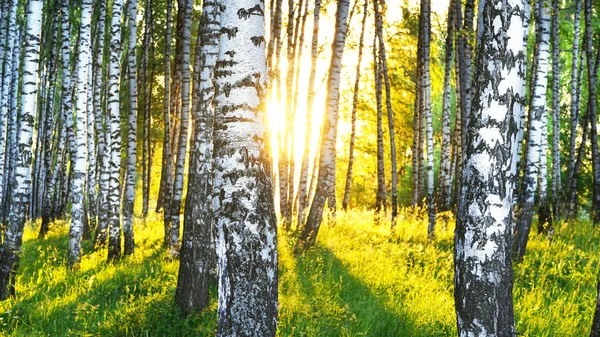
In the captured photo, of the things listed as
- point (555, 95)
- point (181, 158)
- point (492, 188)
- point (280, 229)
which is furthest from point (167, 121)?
point (492, 188)

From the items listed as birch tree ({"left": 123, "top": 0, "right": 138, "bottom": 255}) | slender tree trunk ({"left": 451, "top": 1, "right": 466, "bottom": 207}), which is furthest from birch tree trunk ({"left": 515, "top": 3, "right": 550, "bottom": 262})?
birch tree ({"left": 123, "top": 0, "right": 138, "bottom": 255})

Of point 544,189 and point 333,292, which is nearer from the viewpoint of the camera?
point 333,292

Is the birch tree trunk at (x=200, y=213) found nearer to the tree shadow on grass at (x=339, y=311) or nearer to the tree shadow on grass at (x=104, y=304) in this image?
the tree shadow on grass at (x=104, y=304)

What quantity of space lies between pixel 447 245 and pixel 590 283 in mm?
3230

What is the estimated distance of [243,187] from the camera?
378cm

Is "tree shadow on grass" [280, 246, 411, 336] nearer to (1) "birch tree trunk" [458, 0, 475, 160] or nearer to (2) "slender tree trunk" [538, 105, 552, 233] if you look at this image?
(1) "birch tree trunk" [458, 0, 475, 160]

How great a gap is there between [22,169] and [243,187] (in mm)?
5075

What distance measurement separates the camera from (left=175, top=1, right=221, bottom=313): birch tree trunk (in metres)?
6.16

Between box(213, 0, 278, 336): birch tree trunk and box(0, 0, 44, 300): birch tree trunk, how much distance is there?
4727 mm

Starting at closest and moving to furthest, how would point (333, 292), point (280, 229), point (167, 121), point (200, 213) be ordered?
point (200, 213), point (333, 292), point (280, 229), point (167, 121)

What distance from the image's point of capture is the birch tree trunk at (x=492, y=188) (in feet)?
12.6

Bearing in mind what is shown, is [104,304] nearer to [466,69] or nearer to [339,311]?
[339,311]

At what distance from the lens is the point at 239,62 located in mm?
3811

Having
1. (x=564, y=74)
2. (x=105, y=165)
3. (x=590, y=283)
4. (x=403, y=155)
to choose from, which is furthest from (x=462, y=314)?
(x=564, y=74)
